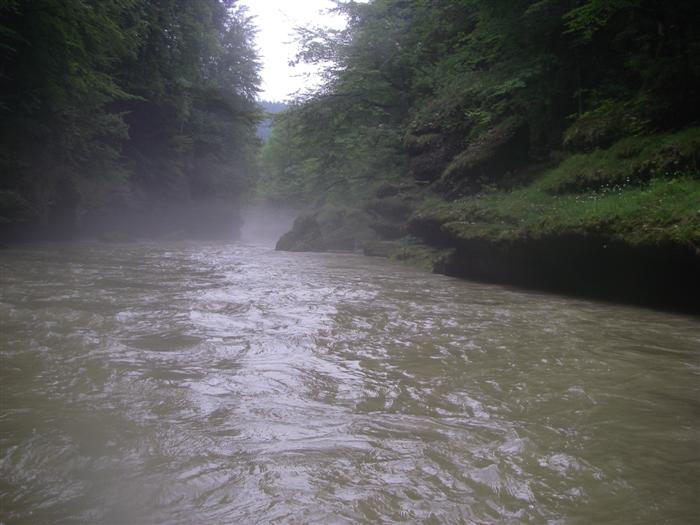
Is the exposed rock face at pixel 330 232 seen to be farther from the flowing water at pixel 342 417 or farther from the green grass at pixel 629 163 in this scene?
the flowing water at pixel 342 417

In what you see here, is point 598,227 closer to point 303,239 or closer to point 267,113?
point 303,239

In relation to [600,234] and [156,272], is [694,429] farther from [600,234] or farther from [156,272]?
[156,272]

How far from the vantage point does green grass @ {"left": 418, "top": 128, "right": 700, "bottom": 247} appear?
21.7 ft

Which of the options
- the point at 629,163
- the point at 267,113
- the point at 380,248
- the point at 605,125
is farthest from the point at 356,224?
the point at 629,163

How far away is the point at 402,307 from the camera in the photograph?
6.86 metres

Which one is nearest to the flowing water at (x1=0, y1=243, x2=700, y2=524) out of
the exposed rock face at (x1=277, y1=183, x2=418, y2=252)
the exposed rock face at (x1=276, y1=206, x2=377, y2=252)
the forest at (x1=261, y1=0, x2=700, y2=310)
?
the forest at (x1=261, y1=0, x2=700, y2=310)

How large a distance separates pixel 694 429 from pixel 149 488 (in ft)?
9.22

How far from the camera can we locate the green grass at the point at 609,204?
6609 mm

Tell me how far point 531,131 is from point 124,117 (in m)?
19.3

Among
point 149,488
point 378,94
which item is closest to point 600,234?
point 149,488

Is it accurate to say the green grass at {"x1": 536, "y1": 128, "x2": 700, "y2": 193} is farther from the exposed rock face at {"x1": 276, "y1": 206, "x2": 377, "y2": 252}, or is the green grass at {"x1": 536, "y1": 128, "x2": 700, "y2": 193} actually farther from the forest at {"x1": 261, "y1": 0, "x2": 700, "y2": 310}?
the exposed rock face at {"x1": 276, "y1": 206, "x2": 377, "y2": 252}

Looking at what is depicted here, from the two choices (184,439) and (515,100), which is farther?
(515,100)

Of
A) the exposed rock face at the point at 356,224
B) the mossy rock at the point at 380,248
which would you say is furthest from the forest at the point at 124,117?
the mossy rock at the point at 380,248

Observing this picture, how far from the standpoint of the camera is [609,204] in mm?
7609
